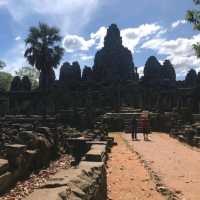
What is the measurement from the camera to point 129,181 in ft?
34.4

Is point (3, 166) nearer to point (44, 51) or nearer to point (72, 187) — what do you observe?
point (72, 187)

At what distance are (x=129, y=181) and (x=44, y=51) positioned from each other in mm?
43140

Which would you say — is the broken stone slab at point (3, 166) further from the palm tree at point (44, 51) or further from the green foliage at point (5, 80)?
the green foliage at point (5, 80)

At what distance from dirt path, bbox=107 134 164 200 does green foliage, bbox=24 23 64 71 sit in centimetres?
3823

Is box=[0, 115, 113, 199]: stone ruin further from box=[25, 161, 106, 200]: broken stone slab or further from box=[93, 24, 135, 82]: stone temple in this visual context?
box=[93, 24, 135, 82]: stone temple

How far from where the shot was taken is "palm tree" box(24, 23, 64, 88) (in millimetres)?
52156

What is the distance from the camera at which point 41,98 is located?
51250 mm

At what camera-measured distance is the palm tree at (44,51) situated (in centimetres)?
5216

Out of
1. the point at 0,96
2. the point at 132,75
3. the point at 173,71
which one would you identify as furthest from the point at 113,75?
the point at 0,96

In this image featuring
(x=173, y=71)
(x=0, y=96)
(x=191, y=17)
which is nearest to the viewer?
(x=191, y=17)

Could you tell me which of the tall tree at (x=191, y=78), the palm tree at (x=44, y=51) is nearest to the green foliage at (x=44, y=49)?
the palm tree at (x=44, y=51)

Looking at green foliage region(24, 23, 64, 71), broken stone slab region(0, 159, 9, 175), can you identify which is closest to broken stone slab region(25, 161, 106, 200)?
broken stone slab region(0, 159, 9, 175)

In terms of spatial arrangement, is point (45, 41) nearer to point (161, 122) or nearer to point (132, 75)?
point (132, 75)

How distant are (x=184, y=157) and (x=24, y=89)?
4111 cm
